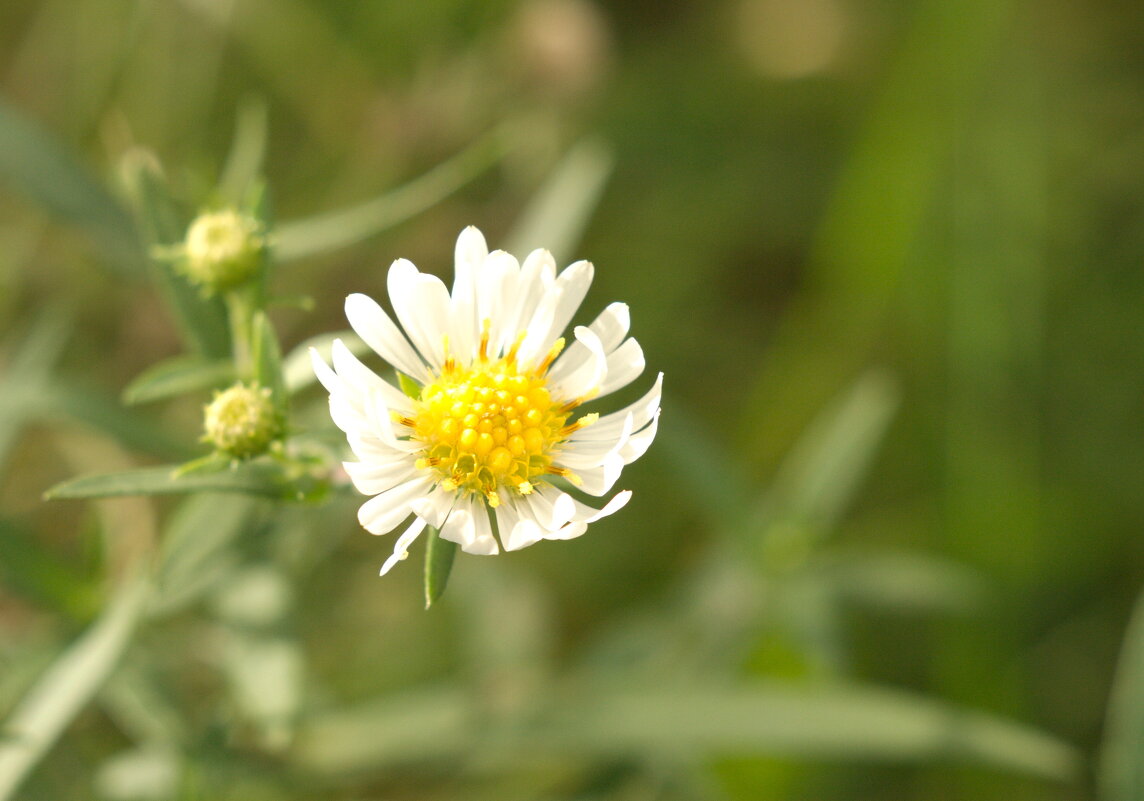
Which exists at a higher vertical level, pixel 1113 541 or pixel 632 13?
pixel 632 13

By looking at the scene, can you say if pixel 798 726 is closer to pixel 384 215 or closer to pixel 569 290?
pixel 569 290

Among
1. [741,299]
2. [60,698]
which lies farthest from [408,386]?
[741,299]

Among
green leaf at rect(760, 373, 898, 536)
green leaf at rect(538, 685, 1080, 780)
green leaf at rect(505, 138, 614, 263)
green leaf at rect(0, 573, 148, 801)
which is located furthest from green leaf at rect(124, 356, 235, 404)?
green leaf at rect(760, 373, 898, 536)

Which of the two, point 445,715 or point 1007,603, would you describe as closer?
point 445,715

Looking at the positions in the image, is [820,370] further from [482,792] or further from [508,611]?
[482,792]

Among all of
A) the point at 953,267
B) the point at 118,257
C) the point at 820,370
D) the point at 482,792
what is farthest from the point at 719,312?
the point at 118,257

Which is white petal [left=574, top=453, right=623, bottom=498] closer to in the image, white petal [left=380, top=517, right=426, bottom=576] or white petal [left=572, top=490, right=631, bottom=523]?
white petal [left=572, top=490, right=631, bottom=523]

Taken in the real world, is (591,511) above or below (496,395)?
below

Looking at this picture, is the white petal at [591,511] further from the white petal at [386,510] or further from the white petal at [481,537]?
the white petal at [386,510]
